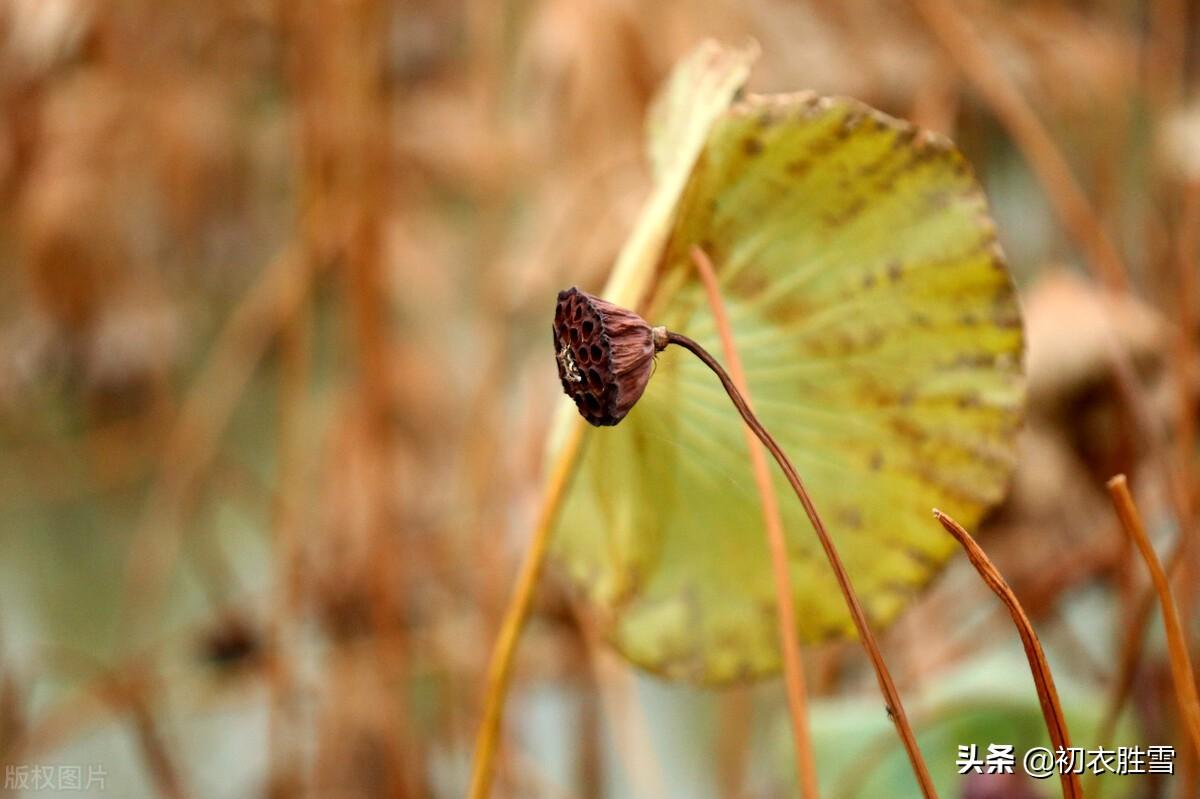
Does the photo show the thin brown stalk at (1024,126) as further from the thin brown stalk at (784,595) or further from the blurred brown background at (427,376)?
the thin brown stalk at (784,595)

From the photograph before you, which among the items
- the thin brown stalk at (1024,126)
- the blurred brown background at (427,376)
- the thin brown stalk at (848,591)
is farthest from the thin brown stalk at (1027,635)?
the thin brown stalk at (1024,126)

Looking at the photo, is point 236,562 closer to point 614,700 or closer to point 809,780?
point 614,700

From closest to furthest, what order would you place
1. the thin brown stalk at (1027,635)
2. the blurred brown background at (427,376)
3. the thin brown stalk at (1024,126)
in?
the thin brown stalk at (1027,635), the thin brown stalk at (1024,126), the blurred brown background at (427,376)

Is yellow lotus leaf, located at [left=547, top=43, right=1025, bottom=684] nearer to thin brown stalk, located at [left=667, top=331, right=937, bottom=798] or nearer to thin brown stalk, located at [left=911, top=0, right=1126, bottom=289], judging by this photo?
thin brown stalk, located at [left=667, top=331, right=937, bottom=798]

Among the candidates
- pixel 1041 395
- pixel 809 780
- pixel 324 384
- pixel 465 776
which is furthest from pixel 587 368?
pixel 324 384

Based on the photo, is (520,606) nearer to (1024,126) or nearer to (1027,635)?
(1027,635)

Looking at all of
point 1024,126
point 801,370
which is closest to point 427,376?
point 1024,126
